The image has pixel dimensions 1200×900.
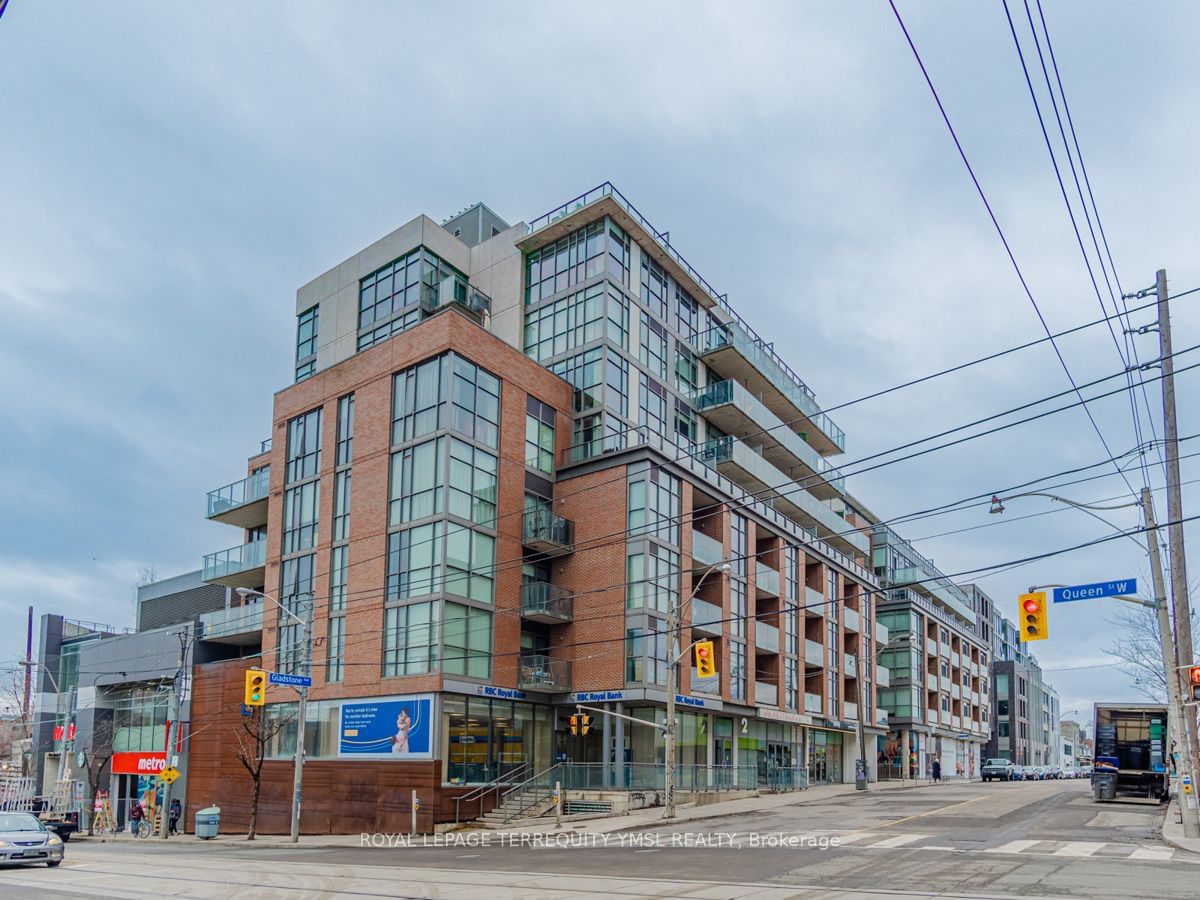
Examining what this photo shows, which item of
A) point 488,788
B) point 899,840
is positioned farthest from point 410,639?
point 899,840

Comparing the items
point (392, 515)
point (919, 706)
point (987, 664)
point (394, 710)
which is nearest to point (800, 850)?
point (394, 710)

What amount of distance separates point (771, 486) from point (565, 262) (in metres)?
15.0

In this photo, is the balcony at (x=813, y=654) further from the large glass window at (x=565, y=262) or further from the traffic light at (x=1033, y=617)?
the traffic light at (x=1033, y=617)

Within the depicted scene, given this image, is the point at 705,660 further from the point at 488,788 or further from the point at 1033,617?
the point at 488,788

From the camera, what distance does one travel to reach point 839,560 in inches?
2415

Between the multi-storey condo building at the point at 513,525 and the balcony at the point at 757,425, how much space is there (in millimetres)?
191

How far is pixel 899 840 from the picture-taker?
22.8 metres

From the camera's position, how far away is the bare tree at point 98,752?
165 ft

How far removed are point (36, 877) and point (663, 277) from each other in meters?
37.1

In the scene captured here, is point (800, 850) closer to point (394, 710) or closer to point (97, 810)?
point (394, 710)

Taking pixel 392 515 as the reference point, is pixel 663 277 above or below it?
above

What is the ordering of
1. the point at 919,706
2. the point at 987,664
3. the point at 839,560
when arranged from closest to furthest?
the point at 839,560 → the point at 919,706 → the point at 987,664

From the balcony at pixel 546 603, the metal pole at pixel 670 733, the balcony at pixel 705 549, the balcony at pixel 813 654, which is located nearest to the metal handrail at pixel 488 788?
the balcony at pixel 546 603

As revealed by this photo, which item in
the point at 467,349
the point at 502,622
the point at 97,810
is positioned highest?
the point at 467,349
